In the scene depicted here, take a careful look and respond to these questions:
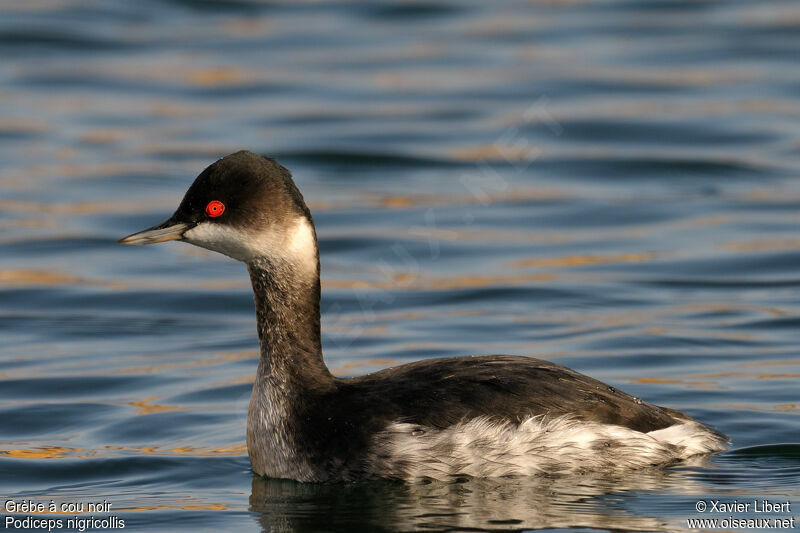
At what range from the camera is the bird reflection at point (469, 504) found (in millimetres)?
7398

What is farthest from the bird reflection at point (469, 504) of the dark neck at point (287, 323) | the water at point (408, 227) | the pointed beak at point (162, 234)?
the pointed beak at point (162, 234)

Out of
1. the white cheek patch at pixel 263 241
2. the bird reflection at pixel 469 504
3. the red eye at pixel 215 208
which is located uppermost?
the red eye at pixel 215 208

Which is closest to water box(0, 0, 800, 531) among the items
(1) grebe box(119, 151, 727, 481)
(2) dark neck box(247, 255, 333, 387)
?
(1) grebe box(119, 151, 727, 481)

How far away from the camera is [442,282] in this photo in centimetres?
1327

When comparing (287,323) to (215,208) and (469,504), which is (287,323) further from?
(469,504)

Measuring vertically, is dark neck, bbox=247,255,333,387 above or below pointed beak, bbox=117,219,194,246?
below

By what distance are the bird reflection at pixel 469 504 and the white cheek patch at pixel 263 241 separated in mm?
1199

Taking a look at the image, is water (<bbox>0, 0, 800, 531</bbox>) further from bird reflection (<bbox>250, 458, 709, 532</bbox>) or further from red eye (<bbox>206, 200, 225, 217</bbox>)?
red eye (<bbox>206, 200, 225, 217</bbox>)

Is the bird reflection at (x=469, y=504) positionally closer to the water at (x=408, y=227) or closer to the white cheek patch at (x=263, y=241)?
the water at (x=408, y=227)

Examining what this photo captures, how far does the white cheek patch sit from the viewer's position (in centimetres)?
830

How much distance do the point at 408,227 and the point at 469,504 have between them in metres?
7.55

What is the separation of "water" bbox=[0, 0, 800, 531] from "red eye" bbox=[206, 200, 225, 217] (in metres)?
1.43

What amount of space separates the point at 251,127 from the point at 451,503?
11567 millimetres

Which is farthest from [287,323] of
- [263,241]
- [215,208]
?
[215,208]
